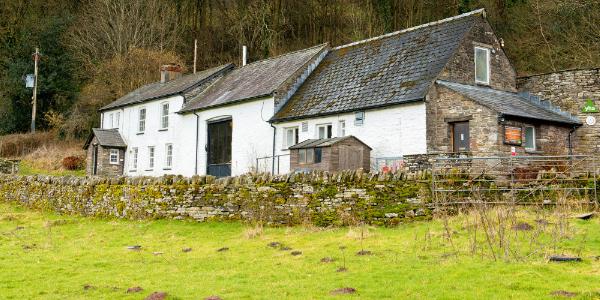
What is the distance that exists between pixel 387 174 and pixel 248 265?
5.80 metres

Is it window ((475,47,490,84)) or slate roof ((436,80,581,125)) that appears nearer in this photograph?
slate roof ((436,80,581,125))

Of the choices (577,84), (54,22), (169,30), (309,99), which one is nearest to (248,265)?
(309,99)

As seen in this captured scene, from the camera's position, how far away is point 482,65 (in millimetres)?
27281

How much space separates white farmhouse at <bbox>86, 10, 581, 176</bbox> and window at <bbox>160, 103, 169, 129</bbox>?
2.3 inches

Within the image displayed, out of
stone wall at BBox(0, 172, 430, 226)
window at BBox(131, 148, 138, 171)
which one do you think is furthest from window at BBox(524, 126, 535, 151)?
window at BBox(131, 148, 138, 171)

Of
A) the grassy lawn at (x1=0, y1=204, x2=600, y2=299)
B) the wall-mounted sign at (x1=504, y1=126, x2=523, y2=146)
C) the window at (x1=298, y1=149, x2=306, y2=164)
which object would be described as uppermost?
the wall-mounted sign at (x1=504, y1=126, x2=523, y2=146)

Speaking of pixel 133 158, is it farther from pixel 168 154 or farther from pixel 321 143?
pixel 321 143

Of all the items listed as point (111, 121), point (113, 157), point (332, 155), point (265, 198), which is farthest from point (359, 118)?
point (111, 121)

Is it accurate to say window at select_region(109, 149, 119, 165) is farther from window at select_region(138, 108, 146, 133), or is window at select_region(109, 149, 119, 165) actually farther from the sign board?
the sign board

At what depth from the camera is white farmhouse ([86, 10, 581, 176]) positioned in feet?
79.4

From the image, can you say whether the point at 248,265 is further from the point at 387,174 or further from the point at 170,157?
the point at 170,157

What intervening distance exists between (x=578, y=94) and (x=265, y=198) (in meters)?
15.3

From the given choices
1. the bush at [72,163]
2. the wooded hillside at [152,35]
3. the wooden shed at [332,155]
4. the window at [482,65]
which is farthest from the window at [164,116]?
the window at [482,65]

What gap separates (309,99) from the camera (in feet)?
96.7
